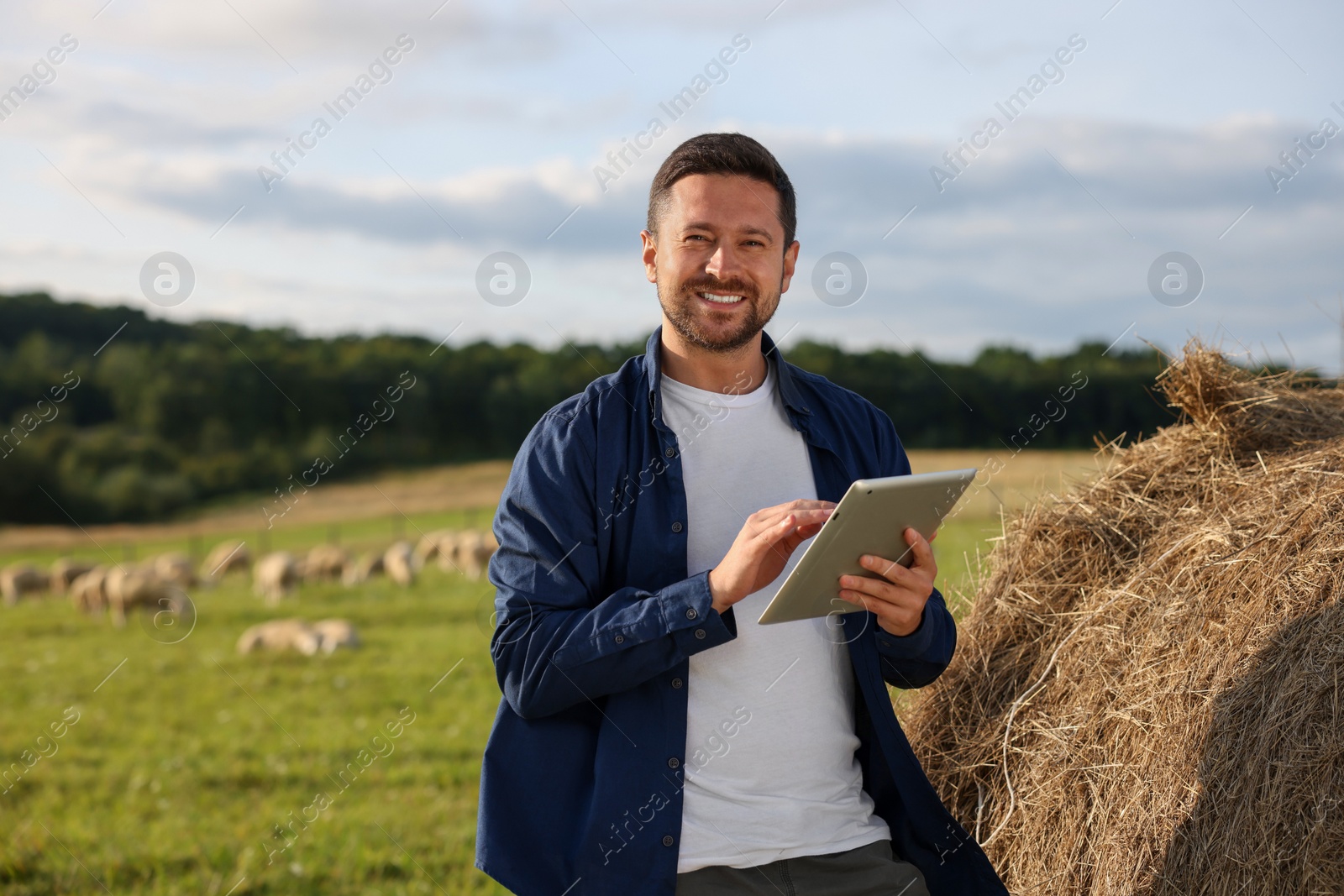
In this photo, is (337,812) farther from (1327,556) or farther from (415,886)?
(1327,556)

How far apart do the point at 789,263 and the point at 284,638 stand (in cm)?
1254

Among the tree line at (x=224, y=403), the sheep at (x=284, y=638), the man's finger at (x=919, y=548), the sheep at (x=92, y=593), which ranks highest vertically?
the tree line at (x=224, y=403)

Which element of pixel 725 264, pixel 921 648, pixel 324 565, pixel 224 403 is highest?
pixel 224 403

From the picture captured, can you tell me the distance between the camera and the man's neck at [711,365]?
289 centimetres

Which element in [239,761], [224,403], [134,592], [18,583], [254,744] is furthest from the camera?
[224,403]

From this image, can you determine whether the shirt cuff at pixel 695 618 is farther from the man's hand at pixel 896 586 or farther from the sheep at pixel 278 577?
the sheep at pixel 278 577

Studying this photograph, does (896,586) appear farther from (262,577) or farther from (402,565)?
(262,577)

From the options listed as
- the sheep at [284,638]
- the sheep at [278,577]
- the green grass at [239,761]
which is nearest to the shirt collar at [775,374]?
the green grass at [239,761]

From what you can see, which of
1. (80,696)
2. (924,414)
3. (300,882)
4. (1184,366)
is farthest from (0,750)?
(924,414)

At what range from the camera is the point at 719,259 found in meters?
2.75

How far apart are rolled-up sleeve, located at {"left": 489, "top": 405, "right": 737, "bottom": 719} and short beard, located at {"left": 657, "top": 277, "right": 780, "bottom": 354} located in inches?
14.1

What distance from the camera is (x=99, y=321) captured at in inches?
2087

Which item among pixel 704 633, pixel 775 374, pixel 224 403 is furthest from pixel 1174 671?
pixel 224 403

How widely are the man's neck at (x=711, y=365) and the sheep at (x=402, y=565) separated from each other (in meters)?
17.8
